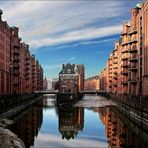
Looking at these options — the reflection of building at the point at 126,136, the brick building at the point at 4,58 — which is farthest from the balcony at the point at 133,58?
the reflection of building at the point at 126,136

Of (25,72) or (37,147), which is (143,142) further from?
(25,72)

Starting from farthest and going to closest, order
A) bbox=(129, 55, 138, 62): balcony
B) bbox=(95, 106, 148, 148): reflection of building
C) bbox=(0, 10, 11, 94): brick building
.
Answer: bbox=(0, 10, 11, 94): brick building → bbox=(129, 55, 138, 62): balcony → bbox=(95, 106, 148, 148): reflection of building

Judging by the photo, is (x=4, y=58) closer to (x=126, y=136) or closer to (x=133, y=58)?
(x=133, y=58)

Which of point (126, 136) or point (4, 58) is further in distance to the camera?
point (4, 58)

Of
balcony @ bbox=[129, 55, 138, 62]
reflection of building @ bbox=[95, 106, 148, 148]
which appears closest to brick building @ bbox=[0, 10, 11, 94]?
balcony @ bbox=[129, 55, 138, 62]

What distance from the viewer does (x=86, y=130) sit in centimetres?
6075

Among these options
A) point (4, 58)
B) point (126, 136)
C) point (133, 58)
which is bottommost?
point (126, 136)

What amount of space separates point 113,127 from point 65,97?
224ft

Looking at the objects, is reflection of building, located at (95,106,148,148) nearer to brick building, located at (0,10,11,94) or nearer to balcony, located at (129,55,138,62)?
balcony, located at (129,55,138,62)

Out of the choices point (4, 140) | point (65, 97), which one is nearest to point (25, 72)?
point (65, 97)

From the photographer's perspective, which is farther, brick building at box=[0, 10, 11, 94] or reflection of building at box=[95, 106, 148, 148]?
brick building at box=[0, 10, 11, 94]

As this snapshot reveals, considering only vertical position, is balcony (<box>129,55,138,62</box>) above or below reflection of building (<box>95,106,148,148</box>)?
above

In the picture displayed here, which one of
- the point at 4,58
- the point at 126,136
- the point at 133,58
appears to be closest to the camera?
the point at 126,136

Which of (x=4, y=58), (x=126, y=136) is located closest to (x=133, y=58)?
(x=4, y=58)
